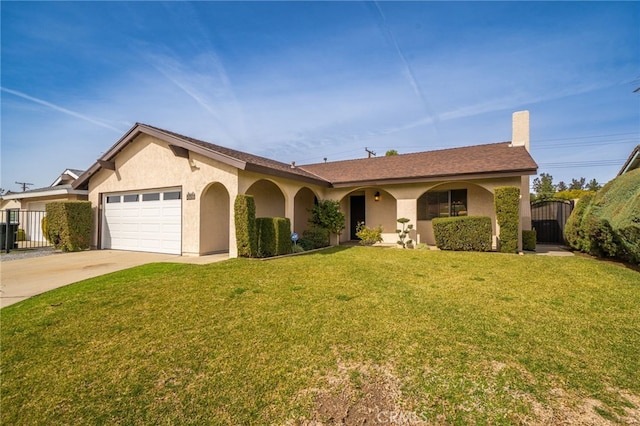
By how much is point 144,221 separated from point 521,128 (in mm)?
17610

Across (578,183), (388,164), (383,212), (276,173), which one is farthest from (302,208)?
(578,183)

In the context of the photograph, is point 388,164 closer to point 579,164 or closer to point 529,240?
point 529,240

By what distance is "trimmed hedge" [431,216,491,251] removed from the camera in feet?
35.6

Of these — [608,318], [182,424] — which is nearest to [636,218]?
[608,318]

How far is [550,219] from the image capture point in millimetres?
14859

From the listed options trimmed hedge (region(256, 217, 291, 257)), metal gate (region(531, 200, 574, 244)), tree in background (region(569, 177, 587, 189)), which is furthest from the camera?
tree in background (region(569, 177, 587, 189))

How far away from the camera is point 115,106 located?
42.3 ft

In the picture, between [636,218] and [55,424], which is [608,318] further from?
[55,424]

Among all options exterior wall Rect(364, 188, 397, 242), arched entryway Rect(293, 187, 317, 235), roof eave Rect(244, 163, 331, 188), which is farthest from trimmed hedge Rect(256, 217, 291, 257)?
exterior wall Rect(364, 188, 397, 242)

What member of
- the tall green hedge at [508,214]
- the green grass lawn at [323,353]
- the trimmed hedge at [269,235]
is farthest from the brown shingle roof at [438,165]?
the green grass lawn at [323,353]

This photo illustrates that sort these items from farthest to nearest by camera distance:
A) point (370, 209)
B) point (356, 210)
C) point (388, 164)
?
point (356, 210), point (388, 164), point (370, 209)

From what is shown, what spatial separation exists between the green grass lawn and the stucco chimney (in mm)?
9657

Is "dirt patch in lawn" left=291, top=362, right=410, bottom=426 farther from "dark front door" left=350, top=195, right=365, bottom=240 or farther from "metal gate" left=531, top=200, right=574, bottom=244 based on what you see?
"metal gate" left=531, top=200, right=574, bottom=244

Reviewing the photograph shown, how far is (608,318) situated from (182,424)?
5.95 meters
